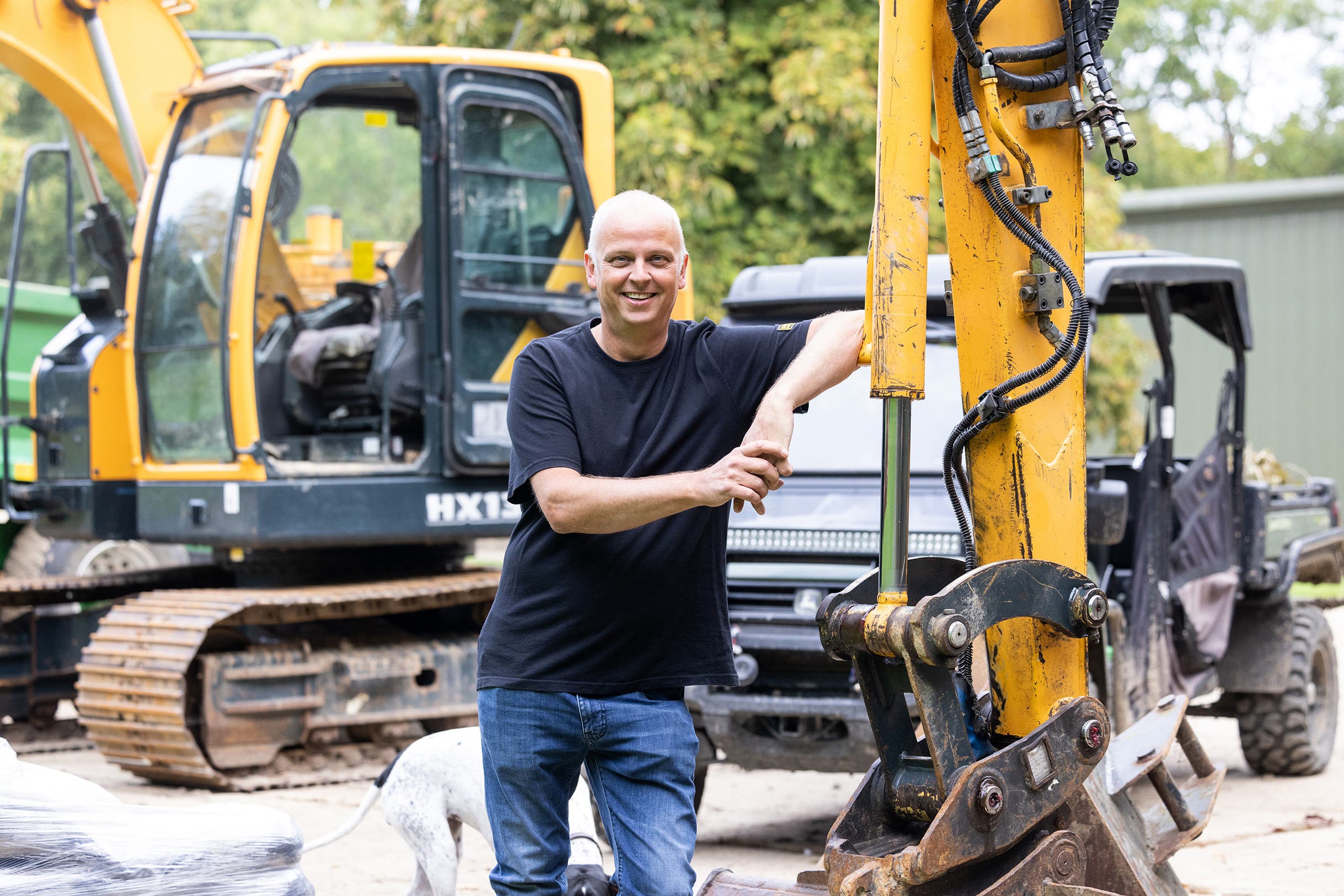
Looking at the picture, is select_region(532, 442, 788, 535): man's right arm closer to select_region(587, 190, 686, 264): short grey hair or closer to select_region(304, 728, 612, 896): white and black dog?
select_region(587, 190, 686, 264): short grey hair

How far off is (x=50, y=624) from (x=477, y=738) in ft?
18.4

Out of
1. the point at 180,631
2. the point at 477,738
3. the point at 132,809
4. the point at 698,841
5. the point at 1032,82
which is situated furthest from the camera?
the point at 180,631

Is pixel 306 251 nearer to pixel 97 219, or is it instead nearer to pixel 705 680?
pixel 97 219

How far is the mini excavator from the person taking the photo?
343 cm

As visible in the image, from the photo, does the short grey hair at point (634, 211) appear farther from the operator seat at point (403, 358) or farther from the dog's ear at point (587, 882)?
the operator seat at point (403, 358)

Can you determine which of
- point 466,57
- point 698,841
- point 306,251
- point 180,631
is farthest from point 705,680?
point 306,251

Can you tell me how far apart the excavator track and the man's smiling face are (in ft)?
16.6

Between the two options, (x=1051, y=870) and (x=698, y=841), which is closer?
(x=1051, y=870)

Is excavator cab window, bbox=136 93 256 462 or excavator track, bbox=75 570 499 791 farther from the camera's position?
excavator cab window, bbox=136 93 256 462

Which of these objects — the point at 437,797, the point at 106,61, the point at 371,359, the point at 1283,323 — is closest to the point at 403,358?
the point at 371,359

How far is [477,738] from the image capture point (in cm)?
461

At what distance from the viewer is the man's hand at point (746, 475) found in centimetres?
304

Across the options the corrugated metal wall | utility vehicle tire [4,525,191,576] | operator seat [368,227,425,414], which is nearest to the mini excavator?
operator seat [368,227,425,414]

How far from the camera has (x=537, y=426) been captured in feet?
10.8
